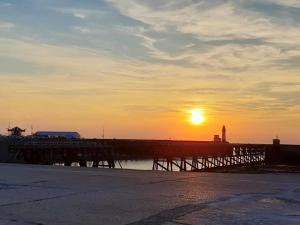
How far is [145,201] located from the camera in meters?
10.7

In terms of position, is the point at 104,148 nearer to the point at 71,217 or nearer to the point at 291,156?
the point at 291,156

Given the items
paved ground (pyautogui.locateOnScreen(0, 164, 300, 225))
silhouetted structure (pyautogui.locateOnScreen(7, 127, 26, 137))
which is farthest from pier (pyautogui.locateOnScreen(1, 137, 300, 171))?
silhouetted structure (pyautogui.locateOnScreen(7, 127, 26, 137))

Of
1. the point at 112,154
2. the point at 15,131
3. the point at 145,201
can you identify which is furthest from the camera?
the point at 15,131

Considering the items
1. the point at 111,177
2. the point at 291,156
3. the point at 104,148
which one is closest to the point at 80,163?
the point at 104,148

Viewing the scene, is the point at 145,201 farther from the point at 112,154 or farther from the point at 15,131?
the point at 15,131

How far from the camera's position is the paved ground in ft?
28.3

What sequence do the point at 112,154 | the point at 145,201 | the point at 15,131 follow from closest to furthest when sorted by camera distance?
the point at 145,201 < the point at 112,154 < the point at 15,131

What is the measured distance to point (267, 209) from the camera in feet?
32.3

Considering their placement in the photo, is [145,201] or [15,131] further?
[15,131]

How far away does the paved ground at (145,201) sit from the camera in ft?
28.3

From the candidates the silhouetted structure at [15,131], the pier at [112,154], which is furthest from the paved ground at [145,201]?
the silhouetted structure at [15,131]

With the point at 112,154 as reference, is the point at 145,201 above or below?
below

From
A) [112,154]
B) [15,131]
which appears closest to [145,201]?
[112,154]

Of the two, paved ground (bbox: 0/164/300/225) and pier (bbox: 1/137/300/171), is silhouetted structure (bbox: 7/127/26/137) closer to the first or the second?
pier (bbox: 1/137/300/171)
